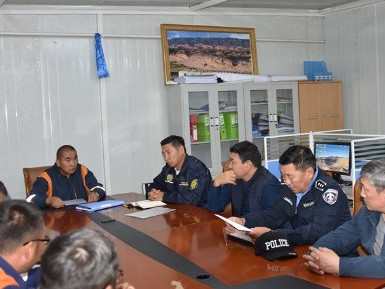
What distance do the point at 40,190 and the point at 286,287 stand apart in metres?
3.01

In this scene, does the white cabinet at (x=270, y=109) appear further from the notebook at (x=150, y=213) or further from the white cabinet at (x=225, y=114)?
the notebook at (x=150, y=213)

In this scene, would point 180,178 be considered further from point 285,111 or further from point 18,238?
point 285,111

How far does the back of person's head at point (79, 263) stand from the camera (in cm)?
128

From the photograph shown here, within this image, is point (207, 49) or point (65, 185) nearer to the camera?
point (65, 185)

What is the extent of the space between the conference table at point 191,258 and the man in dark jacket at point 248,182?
0.24m

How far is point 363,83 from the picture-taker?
23.6 ft

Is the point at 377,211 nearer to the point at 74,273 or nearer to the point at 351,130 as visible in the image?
the point at 74,273

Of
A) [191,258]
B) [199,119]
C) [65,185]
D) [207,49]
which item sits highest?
[207,49]

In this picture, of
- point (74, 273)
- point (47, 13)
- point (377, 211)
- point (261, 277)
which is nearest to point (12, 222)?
point (74, 273)

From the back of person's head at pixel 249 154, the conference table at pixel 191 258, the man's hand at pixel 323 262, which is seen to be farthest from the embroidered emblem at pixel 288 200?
the man's hand at pixel 323 262

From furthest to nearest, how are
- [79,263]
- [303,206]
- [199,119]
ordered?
1. [199,119]
2. [303,206]
3. [79,263]

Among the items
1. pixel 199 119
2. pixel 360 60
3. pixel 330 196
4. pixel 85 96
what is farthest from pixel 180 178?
pixel 360 60

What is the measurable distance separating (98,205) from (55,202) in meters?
0.38

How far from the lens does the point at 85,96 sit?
621 centimetres
